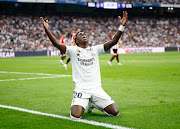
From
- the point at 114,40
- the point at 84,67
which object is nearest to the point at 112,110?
the point at 84,67

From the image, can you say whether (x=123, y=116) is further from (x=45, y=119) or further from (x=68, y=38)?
(x=68, y=38)

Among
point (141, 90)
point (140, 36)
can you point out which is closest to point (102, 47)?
point (141, 90)

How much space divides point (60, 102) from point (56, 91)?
1791 mm

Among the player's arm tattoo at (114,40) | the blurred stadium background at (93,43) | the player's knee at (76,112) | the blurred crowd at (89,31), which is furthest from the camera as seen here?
the blurred crowd at (89,31)

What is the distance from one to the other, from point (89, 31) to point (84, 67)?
41.6 metres

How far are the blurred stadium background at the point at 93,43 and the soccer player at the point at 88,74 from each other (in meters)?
0.26

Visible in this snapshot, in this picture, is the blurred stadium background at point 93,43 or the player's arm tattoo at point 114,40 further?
the blurred stadium background at point 93,43

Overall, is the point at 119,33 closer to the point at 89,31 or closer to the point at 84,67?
the point at 84,67

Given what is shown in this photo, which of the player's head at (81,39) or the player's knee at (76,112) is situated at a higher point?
the player's head at (81,39)

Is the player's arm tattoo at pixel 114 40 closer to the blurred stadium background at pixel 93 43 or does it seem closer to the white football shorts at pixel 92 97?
the white football shorts at pixel 92 97

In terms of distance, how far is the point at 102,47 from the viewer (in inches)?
222

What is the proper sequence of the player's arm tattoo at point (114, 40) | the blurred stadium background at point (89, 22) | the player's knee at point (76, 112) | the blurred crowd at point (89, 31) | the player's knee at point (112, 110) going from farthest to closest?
the blurred stadium background at point (89, 22) → the blurred crowd at point (89, 31) → the player's arm tattoo at point (114, 40) → the player's knee at point (112, 110) → the player's knee at point (76, 112)

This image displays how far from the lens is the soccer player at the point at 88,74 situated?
17.4ft

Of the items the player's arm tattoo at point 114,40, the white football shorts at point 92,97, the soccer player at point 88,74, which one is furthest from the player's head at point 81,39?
the white football shorts at point 92,97
